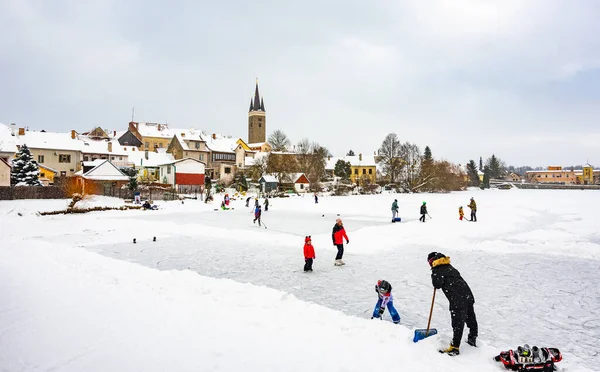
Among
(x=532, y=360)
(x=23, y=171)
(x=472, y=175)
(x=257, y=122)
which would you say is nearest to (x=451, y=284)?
(x=532, y=360)

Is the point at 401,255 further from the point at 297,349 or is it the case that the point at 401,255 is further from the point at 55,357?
the point at 55,357

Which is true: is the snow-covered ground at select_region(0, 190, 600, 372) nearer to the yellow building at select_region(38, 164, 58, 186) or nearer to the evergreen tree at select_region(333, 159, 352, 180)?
the yellow building at select_region(38, 164, 58, 186)

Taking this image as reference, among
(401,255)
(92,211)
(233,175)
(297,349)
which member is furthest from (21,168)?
(297,349)

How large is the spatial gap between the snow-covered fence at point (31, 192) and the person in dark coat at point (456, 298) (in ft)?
118

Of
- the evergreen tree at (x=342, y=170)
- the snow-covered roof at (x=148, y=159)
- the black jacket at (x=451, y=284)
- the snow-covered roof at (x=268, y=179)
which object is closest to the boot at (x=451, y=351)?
the black jacket at (x=451, y=284)

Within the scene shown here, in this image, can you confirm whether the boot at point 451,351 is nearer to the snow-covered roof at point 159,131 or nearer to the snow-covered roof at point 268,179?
the snow-covered roof at point 268,179

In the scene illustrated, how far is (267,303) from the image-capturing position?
7336 millimetres

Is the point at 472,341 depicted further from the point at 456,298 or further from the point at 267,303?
the point at 267,303

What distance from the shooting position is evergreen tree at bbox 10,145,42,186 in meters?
37.2

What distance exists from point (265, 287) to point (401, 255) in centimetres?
604

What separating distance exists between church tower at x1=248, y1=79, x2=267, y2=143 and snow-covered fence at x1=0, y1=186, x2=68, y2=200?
7516cm

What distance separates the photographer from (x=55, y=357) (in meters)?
4.96

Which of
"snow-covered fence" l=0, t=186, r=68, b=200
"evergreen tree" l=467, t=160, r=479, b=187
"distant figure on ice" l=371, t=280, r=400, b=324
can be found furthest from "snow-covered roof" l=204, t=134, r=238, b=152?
"evergreen tree" l=467, t=160, r=479, b=187

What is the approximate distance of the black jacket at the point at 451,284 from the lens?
17.0ft
